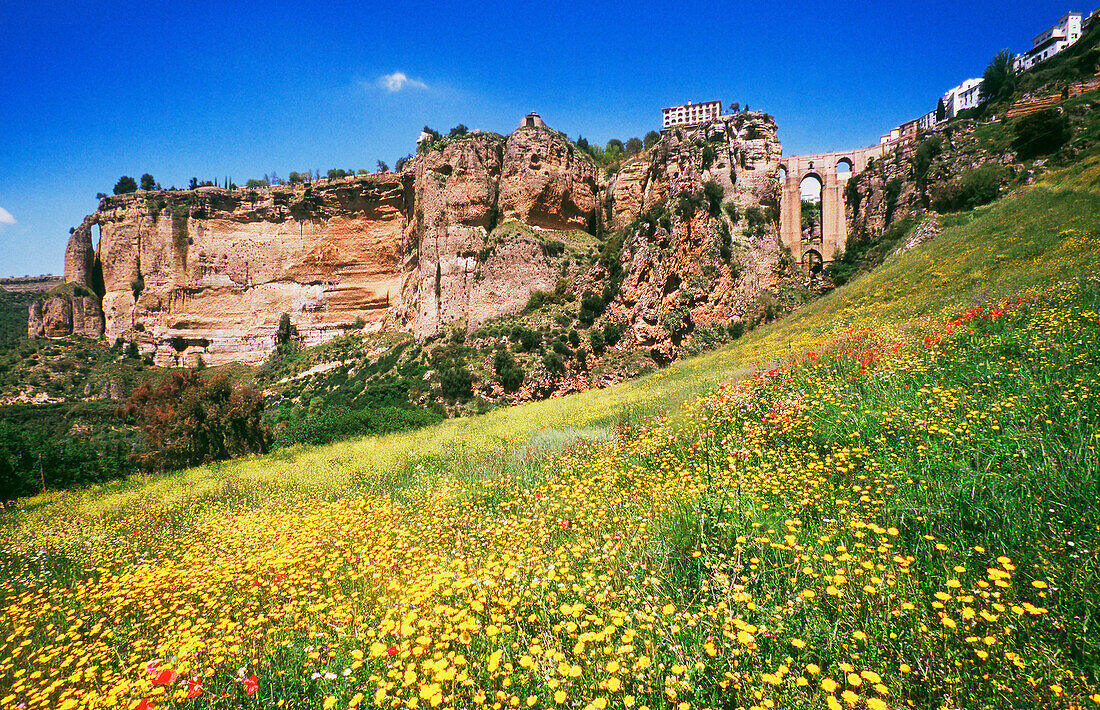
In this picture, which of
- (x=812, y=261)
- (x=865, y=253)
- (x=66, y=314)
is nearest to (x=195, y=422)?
(x=812, y=261)

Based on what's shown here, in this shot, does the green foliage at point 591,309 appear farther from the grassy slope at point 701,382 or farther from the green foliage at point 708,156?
the grassy slope at point 701,382

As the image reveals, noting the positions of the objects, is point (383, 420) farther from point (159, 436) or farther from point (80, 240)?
point (80, 240)

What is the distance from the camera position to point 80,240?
54.9 metres

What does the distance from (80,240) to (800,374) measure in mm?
80760

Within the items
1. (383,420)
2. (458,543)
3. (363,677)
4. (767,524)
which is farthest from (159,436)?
(767,524)

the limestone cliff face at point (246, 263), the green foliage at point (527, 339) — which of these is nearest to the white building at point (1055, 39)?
the green foliage at point (527, 339)

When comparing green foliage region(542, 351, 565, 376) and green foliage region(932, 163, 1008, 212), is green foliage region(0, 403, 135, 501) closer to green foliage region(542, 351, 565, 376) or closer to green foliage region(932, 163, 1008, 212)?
green foliage region(542, 351, 565, 376)

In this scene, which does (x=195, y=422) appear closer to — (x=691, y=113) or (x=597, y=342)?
(x=597, y=342)

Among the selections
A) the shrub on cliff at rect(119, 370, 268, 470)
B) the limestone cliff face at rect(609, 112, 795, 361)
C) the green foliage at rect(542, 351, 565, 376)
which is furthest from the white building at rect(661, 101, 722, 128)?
the shrub on cliff at rect(119, 370, 268, 470)

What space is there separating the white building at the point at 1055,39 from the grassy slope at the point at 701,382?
228 ft

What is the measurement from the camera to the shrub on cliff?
17281 mm

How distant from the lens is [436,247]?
142 feet

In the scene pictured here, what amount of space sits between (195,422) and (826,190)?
5320 cm

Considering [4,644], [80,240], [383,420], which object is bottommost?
[383,420]
